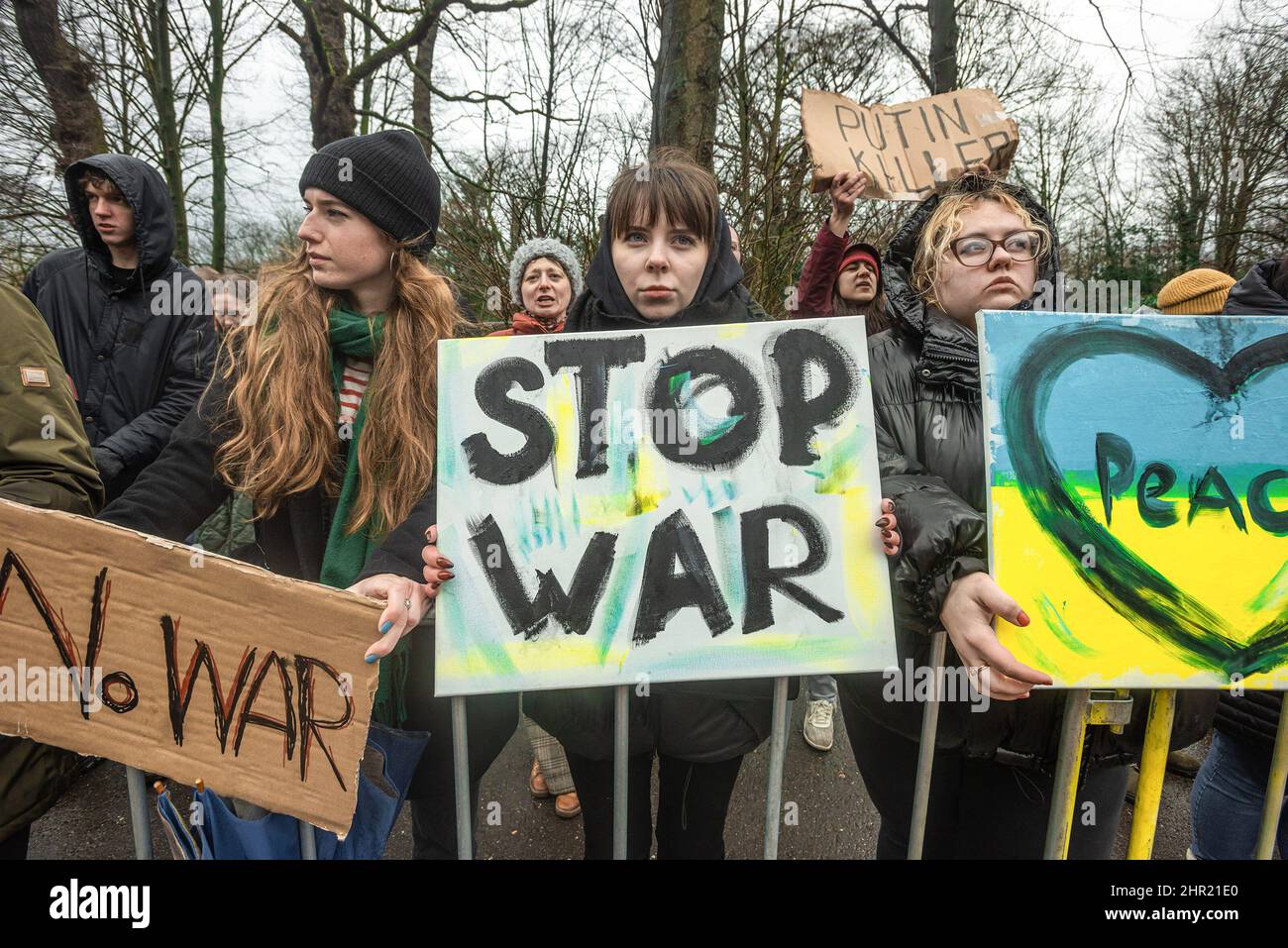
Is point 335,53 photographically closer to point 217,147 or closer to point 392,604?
point 217,147

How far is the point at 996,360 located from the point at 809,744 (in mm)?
2333

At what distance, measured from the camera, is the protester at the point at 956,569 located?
3.84 feet

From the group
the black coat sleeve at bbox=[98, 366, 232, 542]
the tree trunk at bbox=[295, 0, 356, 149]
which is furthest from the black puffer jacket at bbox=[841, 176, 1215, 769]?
the tree trunk at bbox=[295, 0, 356, 149]

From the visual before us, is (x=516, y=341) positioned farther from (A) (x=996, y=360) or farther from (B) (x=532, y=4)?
(B) (x=532, y=4)

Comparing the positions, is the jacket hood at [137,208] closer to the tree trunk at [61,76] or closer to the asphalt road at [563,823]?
the asphalt road at [563,823]

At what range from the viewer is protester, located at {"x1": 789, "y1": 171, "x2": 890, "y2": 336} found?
257 centimetres

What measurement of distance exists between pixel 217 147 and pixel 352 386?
8.17 meters

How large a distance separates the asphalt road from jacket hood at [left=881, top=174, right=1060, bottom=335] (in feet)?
6.44

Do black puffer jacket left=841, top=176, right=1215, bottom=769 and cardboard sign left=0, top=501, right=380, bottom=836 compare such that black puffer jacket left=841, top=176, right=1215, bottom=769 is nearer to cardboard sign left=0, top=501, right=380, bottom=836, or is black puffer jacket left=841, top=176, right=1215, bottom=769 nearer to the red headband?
cardboard sign left=0, top=501, right=380, bottom=836

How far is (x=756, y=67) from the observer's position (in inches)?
211

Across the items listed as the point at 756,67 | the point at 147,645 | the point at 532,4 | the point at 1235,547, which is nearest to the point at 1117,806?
the point at 1235,547

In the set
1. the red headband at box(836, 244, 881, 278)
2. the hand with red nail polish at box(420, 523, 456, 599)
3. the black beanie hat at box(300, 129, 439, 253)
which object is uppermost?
the red headband at box(836, 244, 881, 278)

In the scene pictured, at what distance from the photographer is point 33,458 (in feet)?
4.30

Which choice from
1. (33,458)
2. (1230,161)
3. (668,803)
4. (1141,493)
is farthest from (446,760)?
(1230,161)
